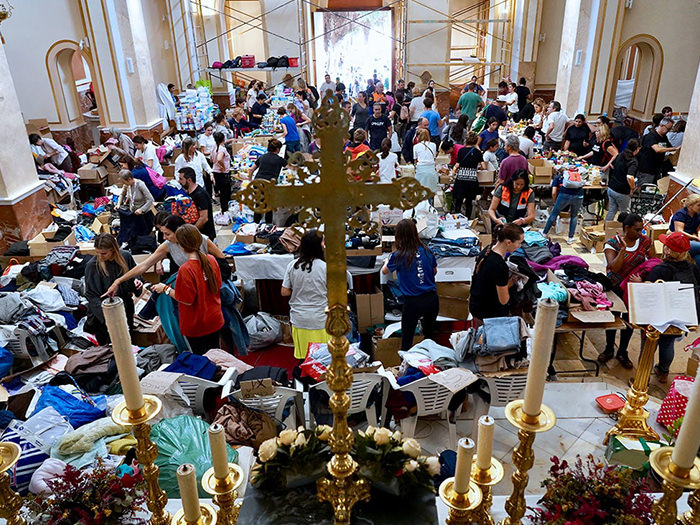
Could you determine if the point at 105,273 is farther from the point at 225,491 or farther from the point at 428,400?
the point at 225,491

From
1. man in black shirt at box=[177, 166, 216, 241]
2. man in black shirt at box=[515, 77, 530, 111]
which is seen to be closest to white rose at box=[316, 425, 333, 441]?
man in black shirt at box=[177, 166, 216, 241]

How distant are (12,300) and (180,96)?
1071cm

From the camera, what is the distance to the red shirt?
4320 millimetres

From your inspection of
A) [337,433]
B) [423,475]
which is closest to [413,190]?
[337,433]

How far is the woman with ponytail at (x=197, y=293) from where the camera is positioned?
4.30 meters

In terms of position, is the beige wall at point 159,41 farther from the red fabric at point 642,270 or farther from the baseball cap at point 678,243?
the baseball cap at point 678,243

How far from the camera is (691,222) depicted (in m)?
5.73

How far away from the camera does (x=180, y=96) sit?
14773 mm

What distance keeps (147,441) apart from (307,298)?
9.37 ft

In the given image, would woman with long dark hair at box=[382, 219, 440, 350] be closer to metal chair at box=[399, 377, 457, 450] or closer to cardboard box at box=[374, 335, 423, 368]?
cardboard box at box=[374, 335, 423, 368]

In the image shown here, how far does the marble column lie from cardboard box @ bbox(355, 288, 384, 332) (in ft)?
15.5

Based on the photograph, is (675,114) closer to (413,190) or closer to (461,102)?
(461,102)

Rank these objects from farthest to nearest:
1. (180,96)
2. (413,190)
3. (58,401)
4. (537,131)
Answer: (180,96)
(537,131)
(58,401)
(413,190)

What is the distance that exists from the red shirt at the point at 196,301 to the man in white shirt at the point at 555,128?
8.04 m
